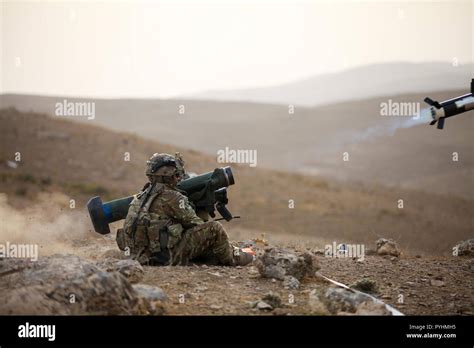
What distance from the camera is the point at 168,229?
915cm

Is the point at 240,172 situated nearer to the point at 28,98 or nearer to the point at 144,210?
the point at 144,210

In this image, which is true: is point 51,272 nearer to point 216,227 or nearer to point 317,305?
point 216,227

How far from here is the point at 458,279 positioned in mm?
9875

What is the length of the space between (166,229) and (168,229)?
3 centimetres

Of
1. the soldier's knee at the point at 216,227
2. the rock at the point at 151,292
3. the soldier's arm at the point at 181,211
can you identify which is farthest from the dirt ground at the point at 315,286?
the soldier's arm at the point at 181,211

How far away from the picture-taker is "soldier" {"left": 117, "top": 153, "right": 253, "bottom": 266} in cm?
919

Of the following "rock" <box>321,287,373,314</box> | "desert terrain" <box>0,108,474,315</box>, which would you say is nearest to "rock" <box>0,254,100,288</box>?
"desert terrain" <box>0,108,474,315</box>

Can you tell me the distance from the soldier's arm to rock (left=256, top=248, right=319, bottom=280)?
3.31ft

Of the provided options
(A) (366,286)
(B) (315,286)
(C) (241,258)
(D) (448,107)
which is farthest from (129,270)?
(D) (448,107)

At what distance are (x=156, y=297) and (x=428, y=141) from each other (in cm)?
5942

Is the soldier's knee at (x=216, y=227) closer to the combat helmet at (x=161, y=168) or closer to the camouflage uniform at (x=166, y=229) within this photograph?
the camouflage uniform at (x=166, y=229)

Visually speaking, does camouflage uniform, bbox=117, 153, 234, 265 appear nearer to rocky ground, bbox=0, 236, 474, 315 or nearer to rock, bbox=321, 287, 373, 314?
rocky ground, bbox=0, 236, 474, 315
